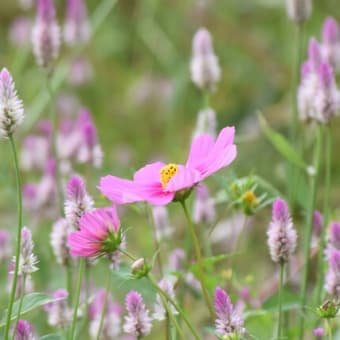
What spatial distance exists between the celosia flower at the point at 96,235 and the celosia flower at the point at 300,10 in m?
0.57

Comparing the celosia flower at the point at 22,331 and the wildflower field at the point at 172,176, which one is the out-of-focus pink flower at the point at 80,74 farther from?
the celosia flower at the point at 22,331

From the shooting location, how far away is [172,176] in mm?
646

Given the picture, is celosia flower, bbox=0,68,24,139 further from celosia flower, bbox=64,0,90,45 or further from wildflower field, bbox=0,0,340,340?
celosia flower, bbox=64,0,90,45

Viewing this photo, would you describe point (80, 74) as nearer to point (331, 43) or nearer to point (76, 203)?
point (331, 43)

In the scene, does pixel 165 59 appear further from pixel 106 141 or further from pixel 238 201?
pixel 238 201

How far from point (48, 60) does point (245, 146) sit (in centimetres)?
92

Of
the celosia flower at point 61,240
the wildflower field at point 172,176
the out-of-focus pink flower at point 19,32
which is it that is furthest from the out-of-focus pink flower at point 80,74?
the celosia flower at point 61,240

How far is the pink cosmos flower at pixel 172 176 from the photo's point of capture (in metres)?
0.61

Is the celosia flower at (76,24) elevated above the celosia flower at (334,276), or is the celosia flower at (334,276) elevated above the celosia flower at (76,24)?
the celosia flower at (76,24)

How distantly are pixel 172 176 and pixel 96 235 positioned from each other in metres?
0.08

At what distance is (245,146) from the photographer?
1878mm

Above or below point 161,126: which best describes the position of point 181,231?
below

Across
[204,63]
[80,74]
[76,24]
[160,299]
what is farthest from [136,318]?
[80,74]

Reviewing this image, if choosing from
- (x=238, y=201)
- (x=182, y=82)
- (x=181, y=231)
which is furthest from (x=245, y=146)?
(x=238, y=201)
